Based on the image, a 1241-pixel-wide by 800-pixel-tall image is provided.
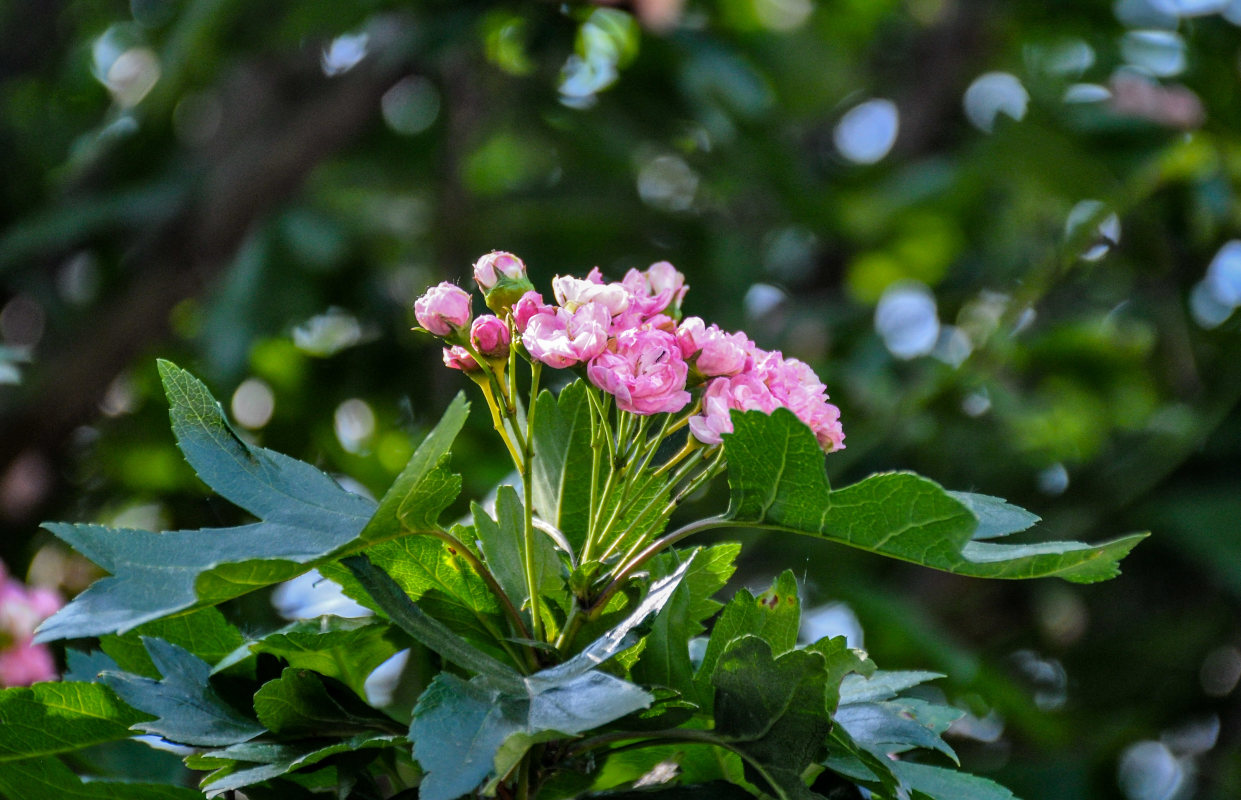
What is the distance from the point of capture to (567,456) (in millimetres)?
643

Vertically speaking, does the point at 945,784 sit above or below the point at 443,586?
below

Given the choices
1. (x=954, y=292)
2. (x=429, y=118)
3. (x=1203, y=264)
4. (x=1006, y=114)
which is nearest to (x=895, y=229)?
(x=954, y=292)

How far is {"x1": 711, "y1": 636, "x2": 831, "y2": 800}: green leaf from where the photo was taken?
497 millimetres

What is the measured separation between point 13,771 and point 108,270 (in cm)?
201

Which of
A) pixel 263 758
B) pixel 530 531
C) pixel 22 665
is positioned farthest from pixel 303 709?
pixel 22 665

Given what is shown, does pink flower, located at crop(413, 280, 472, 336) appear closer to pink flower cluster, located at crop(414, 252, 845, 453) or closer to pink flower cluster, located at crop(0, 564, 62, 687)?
pink flower cluster, located at crop(414, 252, 845, 453)

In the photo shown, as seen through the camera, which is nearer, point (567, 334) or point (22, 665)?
point (567, 334)

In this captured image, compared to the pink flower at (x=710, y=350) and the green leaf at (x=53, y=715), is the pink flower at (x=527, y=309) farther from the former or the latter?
the green leaf at (x=53, y=715)

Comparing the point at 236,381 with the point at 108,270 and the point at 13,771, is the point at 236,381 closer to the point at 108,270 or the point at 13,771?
the point at 108,270

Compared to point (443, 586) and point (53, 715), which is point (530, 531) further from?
point (53, 715)

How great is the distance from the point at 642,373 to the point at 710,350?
0.06m

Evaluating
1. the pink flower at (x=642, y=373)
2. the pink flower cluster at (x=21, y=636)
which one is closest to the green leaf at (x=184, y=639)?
the pink flower at (x=642, y=373)

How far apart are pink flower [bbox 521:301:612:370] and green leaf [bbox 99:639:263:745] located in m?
0.23

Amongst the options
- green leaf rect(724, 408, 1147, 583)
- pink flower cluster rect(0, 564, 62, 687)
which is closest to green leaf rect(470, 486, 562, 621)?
green leaf rect(724, 408, 1147, 583)
